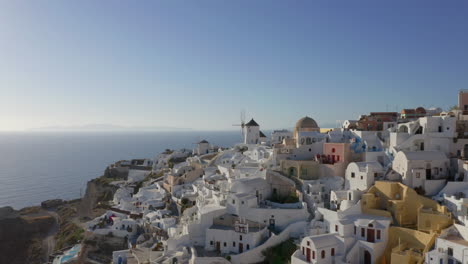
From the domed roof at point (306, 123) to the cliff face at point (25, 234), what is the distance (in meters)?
35.7

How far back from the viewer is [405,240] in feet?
69.7

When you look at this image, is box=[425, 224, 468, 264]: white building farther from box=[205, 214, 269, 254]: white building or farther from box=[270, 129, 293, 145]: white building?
box=[270, 129, 293, 145]: white building

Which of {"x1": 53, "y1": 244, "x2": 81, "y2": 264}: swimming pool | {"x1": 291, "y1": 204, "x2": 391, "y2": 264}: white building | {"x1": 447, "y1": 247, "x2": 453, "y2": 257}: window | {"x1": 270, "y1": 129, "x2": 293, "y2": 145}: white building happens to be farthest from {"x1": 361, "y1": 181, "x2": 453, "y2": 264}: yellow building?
{"x1": 53, "y1": 244, "x2": 81, "y2": 264}: swimming pool

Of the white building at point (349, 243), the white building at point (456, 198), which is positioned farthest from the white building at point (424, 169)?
the white building at point (349, 243)

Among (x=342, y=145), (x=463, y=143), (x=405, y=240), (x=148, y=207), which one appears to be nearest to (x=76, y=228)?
(x=148, y=207)

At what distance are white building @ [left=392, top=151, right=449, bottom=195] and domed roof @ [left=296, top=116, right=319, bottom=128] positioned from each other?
57.5 feet

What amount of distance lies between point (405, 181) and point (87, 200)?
158ft

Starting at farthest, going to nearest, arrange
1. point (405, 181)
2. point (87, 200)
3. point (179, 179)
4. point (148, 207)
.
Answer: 1. point (87, 200)
2. point (179, 179)
3. point (148, 207)
4. point (405, 181)

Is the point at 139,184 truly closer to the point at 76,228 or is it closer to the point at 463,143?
the point at 76,228

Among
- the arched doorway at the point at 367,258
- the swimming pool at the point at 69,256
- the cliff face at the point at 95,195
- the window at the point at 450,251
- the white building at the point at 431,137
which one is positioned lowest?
the swimming pool at the point at 69,256

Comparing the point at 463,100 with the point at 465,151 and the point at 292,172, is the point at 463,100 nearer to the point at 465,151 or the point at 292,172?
the point at 465,151

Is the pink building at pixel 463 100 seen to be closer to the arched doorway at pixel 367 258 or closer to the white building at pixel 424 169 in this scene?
the white building at pixel 424 169

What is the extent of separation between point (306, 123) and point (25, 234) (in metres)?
42.0

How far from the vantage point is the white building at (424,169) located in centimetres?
2481
